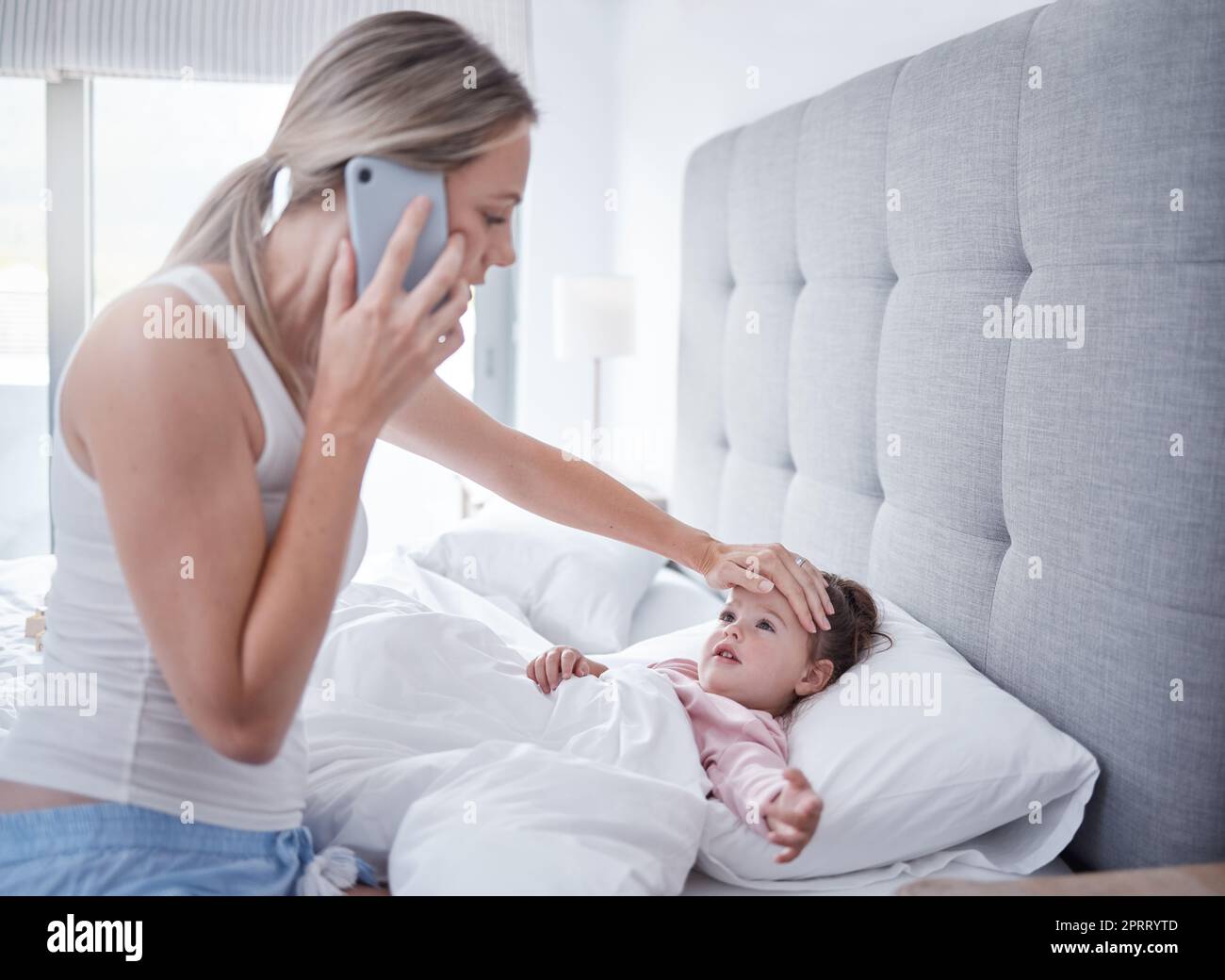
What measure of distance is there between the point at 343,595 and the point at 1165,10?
4.19 ft

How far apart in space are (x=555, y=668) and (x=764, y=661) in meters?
0.27

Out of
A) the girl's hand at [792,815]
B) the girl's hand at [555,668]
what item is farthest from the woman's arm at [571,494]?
the girl's hand at [792,815]

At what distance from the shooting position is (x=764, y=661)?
1375 mm

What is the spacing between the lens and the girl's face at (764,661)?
54.1 inches

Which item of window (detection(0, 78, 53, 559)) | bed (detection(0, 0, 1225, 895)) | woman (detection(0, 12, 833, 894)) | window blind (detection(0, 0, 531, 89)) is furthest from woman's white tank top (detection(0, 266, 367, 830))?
window (detection(0, 78, 53, 559))

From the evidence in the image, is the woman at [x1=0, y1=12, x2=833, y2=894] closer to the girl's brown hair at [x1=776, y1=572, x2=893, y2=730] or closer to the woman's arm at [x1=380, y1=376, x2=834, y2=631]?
the woman's arm at [x1=380, y1=376, x2=834, y2=631]

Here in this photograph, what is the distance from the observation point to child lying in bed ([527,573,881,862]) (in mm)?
1284

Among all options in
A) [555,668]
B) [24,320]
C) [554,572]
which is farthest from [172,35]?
[555,668]

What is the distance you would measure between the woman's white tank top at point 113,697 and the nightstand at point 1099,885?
0.61 meters

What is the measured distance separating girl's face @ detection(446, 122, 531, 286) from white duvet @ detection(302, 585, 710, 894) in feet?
1.61

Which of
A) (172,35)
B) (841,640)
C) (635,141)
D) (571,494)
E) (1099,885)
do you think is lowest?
(1099,885)

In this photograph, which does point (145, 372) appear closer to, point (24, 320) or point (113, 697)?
point (113, 697)

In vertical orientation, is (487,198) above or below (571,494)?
above

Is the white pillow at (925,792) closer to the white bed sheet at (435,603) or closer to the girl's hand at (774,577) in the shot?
the girl's hand at (774,577)
